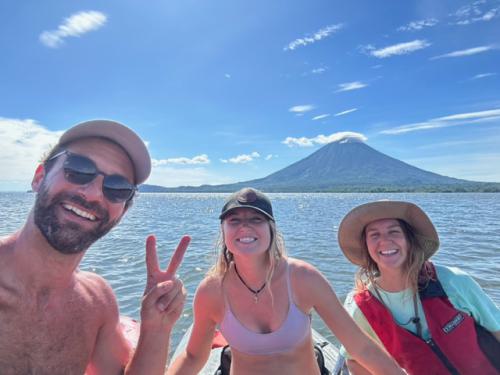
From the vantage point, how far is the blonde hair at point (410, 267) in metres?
3.30

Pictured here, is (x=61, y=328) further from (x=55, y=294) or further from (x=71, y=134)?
(x=71, y=134)

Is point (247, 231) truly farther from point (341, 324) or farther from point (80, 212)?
point (80, 212)

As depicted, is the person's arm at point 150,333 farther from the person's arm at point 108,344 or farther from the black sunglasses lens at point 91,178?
the black sunglasses lens at point 91,178

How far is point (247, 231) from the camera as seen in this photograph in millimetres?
3020

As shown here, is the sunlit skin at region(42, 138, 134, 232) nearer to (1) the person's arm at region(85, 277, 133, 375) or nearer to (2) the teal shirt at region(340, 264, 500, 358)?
(1) the person's arm at region(85, 277, 133, 375)

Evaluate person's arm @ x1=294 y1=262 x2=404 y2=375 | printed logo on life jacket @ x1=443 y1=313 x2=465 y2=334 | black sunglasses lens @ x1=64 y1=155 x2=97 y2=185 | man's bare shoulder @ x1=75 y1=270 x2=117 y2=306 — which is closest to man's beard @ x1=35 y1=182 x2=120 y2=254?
black sunglasses lens @ x1=64 y1=155 x2=97 y2=185

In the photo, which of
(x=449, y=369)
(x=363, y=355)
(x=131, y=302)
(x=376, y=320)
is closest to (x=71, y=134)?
(x=363, y=355)

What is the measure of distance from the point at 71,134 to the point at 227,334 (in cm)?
211

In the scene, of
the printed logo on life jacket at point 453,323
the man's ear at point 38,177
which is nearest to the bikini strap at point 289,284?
the printed logo on life jacket at point 453,323

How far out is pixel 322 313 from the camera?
2889mm

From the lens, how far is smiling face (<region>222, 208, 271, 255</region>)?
9.91ft

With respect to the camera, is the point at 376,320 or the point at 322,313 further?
the point at 376,320

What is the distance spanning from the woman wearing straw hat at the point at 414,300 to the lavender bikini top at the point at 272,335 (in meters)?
0.68

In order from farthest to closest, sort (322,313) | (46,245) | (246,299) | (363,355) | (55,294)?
(246,299) → (322,313) → (363,355) → (55,294) → (46,245)
